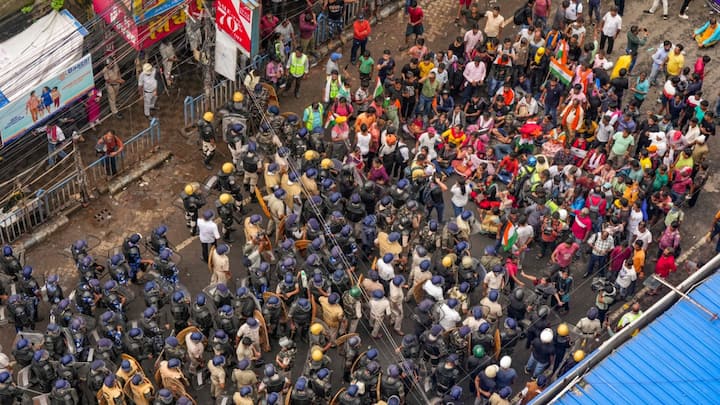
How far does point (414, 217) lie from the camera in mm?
26859

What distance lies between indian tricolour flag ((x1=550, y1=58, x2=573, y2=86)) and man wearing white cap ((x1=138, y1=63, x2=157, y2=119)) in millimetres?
10452

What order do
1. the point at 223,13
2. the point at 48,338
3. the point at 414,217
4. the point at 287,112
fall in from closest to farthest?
1. the point at 48,338
2. the point at 414,217
3. the point at 223,13
4. the point at 287,112

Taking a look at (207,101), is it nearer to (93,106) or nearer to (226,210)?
(93,106)

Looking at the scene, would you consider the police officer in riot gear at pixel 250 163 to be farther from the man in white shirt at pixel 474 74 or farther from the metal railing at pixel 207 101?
the man in white shirt at pixel 474 74

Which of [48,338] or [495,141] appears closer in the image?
[48,338]

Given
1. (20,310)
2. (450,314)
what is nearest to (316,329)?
(450,314)

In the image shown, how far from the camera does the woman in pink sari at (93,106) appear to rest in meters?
29.6

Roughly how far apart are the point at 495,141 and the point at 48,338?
12542 mm

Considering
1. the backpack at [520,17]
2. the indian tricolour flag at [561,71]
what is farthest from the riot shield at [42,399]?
the backpack at [520,17]

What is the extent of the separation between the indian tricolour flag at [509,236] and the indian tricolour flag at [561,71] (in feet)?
18.1

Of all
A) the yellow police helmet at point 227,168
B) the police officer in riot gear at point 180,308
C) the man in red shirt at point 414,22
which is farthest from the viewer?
the man in red shirt at point 414,22

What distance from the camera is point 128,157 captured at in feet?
97.6

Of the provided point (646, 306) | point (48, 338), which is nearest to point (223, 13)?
point (48, 338)

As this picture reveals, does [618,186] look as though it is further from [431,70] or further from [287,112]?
[287,112]
